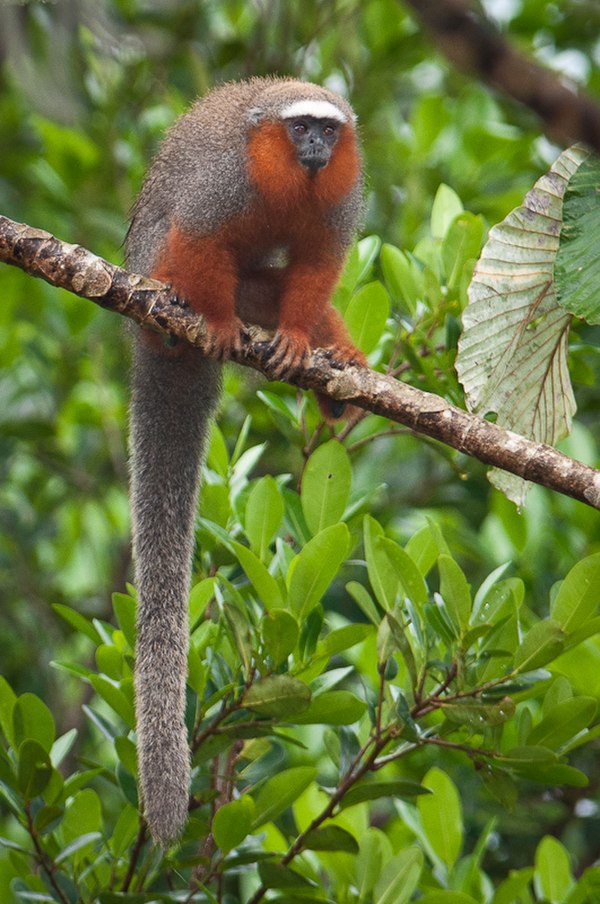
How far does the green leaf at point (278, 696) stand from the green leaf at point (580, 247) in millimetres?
925

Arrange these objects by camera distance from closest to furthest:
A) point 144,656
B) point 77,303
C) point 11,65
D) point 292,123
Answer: point 11,65 < point 144,656 < point 292,123 < point 77,303

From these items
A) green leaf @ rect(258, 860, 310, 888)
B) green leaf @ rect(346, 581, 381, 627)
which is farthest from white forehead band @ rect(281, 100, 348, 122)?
green leaf @ rect(258, 860, 310, 888)

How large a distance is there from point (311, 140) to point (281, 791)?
5.62 feet

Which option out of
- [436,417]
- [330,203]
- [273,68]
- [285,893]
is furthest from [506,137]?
[285,893]

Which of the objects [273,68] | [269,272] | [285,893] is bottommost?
[285,893]

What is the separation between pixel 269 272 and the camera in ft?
10.3

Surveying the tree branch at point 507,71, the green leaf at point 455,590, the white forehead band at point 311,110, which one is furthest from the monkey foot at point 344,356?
the tree branch at point 507,71

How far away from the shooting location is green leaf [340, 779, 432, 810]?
227cm

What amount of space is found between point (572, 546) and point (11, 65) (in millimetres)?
2963

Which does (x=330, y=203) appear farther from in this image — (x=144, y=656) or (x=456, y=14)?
(x=456, y=14)

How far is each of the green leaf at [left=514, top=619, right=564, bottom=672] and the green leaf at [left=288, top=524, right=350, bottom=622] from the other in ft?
1.34

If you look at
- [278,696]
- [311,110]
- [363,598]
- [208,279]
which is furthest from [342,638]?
[311,110]

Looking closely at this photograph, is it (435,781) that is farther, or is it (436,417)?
(435,781)

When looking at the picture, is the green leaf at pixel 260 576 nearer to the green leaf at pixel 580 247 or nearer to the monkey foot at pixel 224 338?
the monkey foot at pixel 224 338
